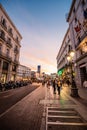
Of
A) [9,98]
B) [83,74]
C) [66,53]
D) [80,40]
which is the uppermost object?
[66,53]

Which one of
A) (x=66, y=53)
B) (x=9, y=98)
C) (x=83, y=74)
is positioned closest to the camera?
(x=9, y=98)

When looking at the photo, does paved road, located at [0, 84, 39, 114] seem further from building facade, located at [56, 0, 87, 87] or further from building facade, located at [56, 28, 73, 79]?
building facade, located at [56, 28, 73, 79]

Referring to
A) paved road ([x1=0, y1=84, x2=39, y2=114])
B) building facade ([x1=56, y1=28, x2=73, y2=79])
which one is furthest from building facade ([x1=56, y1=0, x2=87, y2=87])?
paved road ([x1=0, y1=84, x2=39, y2=114])

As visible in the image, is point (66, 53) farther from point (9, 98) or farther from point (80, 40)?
point (9, 98)

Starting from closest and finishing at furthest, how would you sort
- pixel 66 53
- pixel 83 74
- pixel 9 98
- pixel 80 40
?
pixel 9 98 < pixel 80 40 < pixel 83 74 < pixel 66 53

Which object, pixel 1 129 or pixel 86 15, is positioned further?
pixel 86 15

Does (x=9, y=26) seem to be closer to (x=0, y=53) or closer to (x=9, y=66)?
(x=0, y=53)

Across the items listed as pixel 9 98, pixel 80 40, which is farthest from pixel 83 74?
pixel 9 98

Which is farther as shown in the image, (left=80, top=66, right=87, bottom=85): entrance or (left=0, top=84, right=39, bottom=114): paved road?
(left=80, top=66, right=87, bottom=85): entrance

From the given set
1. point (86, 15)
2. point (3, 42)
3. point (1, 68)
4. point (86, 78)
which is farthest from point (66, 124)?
point (3, 42)

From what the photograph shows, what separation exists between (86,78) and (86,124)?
59.7ft

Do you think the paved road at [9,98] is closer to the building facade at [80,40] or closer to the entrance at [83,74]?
the building facade at [80,40]

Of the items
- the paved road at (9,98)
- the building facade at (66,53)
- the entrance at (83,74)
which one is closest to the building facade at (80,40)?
the entrance at (83,74)

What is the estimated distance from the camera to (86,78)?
20.2 meters
